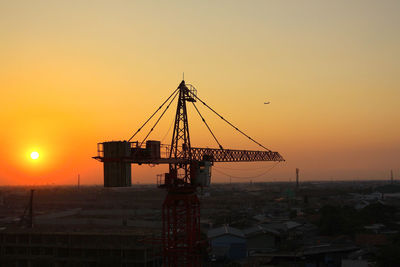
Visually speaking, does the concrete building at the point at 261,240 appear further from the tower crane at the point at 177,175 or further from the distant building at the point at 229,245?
the tower crane at the point at 177,175

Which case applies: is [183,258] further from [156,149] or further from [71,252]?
[71,252]

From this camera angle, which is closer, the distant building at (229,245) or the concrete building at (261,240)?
the distant building at (229,245)

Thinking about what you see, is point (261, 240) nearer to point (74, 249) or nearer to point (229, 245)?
Answer: point (229, 245)

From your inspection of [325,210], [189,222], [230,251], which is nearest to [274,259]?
[230,251]

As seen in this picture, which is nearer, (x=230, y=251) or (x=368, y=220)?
(x=230, y=251)

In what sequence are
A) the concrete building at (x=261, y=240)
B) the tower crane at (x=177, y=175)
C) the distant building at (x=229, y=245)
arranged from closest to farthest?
1. the tower crane at (x=177, y=175)
2. the distant building at (x=229, y=245)
3. the concrete building at (x=261, y=240)

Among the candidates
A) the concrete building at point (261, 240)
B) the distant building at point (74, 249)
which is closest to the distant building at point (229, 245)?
the concrete building at point (261, 240)

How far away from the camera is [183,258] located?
3456 cm

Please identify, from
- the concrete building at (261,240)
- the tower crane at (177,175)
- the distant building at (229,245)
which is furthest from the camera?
the concrete building at (261,240)

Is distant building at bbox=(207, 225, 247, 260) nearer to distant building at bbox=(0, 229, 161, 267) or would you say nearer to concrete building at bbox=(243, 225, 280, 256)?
concrete building at bbox=(243, 225, 280, 256)

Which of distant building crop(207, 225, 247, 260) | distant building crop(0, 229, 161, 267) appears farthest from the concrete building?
distant building crop(0, 229, 161, 267)

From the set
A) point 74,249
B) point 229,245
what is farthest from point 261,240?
point 74,249

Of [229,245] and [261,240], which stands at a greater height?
[229,245]

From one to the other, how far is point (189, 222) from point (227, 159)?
1243 cm
